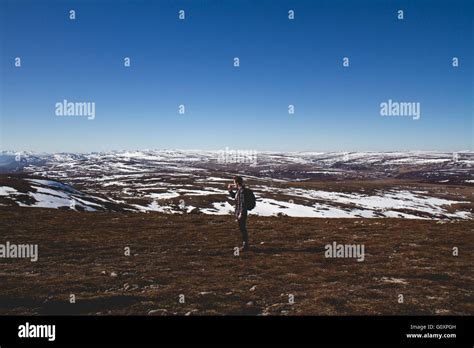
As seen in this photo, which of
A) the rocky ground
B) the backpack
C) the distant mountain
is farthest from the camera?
the distant mountain

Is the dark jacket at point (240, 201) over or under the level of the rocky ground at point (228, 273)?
over

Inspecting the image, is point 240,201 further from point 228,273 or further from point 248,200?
point 228,273

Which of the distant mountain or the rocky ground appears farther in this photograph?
the distant mountain

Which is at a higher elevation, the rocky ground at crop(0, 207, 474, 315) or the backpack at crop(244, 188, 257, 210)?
the backpack at crop(244, 188, 257, 210)

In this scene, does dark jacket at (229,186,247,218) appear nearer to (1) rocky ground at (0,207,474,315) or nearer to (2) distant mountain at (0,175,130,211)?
(1) rocky ground at (0,207,474,315)

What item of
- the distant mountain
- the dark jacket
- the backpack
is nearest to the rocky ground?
the dark jacket

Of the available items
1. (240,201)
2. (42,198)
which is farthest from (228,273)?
(42,198)

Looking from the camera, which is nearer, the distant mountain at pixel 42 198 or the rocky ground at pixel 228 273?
the rocky ground at pixel 228 273

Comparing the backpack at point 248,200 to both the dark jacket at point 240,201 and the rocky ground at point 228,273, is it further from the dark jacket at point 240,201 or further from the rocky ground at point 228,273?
the rocky ground at point 228,273

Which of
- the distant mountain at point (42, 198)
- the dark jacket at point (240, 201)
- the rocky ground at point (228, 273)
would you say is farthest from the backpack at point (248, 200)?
the distant mountain at point (42, 198)

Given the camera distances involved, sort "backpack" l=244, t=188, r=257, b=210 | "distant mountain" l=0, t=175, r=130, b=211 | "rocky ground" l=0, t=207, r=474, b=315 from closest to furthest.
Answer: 1. "rocky ground" l=0, t=207, r=474, b=315
2. "backpack" l=244, t=188, r=257, b=210
3. "distant mountain" l=0, t=175, r=130, b=211
